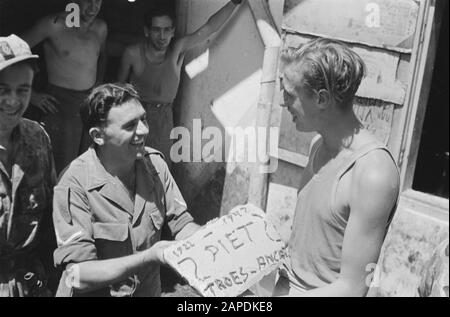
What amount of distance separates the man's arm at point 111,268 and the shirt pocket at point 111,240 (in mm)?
145

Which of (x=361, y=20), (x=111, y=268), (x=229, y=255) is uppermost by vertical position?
(x=361, y=20)

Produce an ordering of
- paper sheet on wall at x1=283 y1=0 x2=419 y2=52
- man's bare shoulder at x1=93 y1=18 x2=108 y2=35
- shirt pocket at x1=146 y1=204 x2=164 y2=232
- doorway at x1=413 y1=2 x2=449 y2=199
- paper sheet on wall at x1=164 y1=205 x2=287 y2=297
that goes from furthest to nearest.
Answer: doorway at x1=413 y1=2 x2=449 y2=199
man's bare shoulder at x1=93 y1=18 x2=108 y2=35
paper sheet on wall at x1=283 y1=0 x2=419 y2=52
shirt pocket at x1=146 y1=204 x2=164 y2=232
paper sheet on wall at x1=164 y1=205 x2=287 y2=297

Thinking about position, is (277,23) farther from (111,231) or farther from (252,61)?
(111,231)

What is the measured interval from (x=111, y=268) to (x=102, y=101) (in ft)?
2.59

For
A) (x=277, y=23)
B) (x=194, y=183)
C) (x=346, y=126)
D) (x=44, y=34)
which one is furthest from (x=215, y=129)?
(x=346, y=126)

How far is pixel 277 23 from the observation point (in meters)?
4.52

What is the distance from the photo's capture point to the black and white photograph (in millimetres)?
2436

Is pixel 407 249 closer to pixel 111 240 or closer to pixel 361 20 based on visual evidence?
pixel 361 20

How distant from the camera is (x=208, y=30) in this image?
16.3 ft

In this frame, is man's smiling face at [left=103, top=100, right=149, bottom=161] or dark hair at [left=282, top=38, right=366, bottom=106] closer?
dark hair at [left=282, top=38, right=366, bottom=106]

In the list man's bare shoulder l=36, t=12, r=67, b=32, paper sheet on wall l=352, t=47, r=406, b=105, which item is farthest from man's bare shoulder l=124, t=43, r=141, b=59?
paper sheet on wall l=352, t=47, r=406, b=105

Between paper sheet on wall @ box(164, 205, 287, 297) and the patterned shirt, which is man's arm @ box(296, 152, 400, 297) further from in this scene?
the patterned shirt

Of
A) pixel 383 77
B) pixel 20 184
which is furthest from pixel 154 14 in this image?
pixel 20 184
